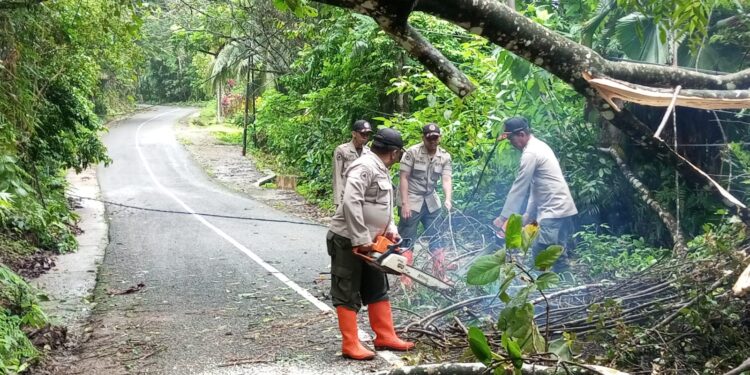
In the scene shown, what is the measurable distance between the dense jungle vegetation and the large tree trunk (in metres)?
0.37

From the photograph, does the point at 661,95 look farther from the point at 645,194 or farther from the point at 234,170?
the point at 234,170

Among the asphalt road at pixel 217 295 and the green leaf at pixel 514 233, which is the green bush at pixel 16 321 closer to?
the asphalt road at pixel 217 295

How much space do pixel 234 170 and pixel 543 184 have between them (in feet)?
73.8

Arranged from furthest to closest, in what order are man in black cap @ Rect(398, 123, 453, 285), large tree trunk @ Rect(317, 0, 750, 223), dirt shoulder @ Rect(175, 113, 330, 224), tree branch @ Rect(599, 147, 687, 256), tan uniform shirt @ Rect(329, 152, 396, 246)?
dirt shoulder @ Rect(175, 113, 330, 224) → man in black cap @ Rect(398, 123, 453, 285) → tree branch @ Rect(599, 147, 687, 256) → tan uniform shirt @ Rect(329, 152, 396, 246) → large tree trunk @ Rect(317, 0, 750, 223)

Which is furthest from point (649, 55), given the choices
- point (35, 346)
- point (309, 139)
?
point (309, 139)

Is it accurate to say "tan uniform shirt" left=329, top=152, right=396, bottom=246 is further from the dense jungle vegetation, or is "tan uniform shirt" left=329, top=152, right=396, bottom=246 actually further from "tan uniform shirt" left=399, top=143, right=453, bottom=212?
"tan uniform shirt" left=399, top=143, right=453, bottom=212

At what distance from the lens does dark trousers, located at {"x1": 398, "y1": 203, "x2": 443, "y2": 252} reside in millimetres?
7887

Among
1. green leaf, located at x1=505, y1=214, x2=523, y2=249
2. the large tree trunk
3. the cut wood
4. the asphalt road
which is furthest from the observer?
the asphalt road

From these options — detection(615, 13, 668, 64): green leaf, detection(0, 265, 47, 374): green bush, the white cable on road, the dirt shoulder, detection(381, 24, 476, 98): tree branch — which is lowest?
the dirt shoulder

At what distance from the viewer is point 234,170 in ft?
91.4

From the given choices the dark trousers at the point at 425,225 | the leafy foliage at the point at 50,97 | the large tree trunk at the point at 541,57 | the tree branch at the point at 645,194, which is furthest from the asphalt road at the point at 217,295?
the tree branch at the point at 645,194

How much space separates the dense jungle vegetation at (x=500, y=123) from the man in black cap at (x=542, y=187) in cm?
73

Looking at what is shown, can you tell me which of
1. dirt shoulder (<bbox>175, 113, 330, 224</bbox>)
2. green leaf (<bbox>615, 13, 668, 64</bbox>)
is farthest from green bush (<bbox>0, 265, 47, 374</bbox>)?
dirt shoulder (<bbox>175, 113, 330, 224</bbox>)

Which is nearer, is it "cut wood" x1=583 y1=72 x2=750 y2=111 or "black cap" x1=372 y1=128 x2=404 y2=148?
"cut wood" x1=583 y1=72 x2=750 y2=111
